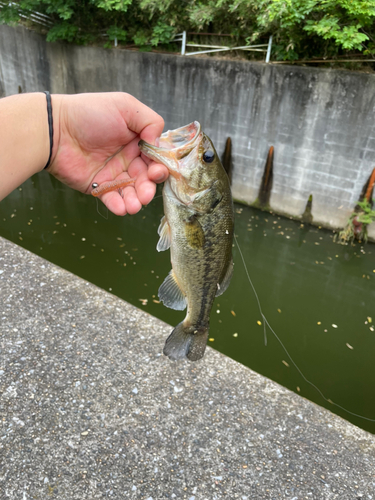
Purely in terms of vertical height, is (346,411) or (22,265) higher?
(22,265)

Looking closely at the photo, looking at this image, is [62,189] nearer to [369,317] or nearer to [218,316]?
[218,316]

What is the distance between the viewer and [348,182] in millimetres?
7555

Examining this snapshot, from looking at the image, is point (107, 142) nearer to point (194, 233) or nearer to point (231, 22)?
point (194, 233)

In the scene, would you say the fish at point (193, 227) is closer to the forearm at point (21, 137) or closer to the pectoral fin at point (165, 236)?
the pectoral fin at point (165, 236)

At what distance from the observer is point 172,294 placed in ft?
7.70

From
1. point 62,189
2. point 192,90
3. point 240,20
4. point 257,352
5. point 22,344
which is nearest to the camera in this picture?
point 22,344

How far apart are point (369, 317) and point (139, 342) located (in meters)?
4.24

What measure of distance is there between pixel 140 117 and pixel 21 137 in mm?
669

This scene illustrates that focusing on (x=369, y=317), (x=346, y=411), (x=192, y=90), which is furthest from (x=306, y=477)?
(x=192, y=90)

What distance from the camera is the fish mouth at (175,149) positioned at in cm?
203

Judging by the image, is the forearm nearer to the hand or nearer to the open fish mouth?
the hand

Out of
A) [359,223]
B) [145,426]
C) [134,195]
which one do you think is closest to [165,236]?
[134,195]

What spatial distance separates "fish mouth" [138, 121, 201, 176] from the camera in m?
2.03

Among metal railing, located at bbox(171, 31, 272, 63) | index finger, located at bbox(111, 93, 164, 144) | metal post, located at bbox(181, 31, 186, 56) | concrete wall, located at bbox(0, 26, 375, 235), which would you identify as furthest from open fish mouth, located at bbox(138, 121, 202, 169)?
metal post, located at bbox(181, 31, 186, 56)
